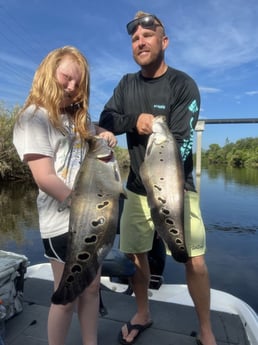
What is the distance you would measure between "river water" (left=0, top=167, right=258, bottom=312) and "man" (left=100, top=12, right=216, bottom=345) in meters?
4.59

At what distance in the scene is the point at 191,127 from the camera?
8.43ft

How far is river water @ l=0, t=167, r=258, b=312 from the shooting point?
25.9 feet

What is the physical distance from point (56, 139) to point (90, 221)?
0.55 metres

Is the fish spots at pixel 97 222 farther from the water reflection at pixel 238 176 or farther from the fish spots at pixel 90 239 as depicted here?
the water reflection at pixel 238 176

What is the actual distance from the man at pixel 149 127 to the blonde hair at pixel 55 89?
1.30ft

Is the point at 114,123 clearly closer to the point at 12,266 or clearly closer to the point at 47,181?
the point at 47,181

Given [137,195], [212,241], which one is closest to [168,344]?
[137,195]

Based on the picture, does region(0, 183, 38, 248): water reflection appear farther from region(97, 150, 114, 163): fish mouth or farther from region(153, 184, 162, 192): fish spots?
region(97, 150, 114, 163): fish mouth

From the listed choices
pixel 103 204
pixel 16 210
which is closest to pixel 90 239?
pixel 103 204

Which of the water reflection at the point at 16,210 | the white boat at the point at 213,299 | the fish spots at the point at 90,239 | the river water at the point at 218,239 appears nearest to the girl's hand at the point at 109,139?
the fish spots at the point at 90,239

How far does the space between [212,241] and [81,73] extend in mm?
10111

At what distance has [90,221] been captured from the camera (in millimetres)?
1890

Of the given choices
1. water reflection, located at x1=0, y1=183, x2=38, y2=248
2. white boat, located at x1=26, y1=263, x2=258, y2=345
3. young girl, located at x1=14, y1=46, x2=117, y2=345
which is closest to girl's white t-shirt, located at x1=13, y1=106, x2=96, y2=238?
young girl, located at x1=14, y1=46, x2=117, y2=345

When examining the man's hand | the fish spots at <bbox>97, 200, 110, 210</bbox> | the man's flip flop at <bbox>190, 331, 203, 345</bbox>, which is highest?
the man's hand
